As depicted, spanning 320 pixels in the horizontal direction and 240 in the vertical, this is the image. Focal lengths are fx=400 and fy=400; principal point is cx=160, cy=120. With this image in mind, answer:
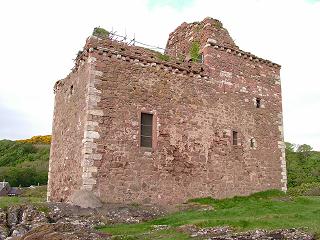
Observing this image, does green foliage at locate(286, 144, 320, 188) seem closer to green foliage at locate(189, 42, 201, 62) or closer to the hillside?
the hillside

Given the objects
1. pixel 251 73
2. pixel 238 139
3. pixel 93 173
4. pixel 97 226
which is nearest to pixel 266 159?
pixel 238 139

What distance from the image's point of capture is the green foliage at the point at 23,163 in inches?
2121

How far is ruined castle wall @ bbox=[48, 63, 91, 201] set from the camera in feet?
51.7

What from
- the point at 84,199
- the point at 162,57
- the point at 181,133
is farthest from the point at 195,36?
the point at 84,199

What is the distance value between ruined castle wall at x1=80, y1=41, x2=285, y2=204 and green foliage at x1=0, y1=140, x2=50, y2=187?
38336mm

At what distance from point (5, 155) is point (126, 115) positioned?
5551 centimetres

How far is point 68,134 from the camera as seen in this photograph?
17172 mm

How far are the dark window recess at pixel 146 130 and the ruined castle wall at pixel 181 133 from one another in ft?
0.89

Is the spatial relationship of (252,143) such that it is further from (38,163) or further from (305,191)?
(38,163)

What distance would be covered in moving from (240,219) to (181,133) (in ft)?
A: 20.3

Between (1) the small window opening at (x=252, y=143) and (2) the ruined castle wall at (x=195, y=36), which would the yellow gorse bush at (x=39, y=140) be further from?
(1) the small window opening at (x=252, y=143)

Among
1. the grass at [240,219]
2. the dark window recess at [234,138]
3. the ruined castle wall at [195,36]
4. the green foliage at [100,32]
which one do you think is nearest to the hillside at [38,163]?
the dark window recess at [234,138]

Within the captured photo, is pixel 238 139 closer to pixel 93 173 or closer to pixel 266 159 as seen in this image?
pixel 266 159

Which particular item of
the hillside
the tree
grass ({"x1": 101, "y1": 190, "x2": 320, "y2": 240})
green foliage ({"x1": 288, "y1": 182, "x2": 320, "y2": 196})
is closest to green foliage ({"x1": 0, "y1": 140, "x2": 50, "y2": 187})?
the hillside
